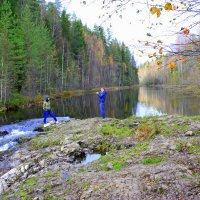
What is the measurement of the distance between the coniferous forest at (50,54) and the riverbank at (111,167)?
9.54ft

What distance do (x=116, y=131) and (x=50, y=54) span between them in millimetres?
35929

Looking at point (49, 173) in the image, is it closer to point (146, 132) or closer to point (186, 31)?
point (146, 132)

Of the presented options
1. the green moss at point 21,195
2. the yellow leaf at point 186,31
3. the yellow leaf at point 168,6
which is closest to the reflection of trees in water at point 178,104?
the green moss at point 21,195

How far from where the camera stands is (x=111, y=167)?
679 centimetres

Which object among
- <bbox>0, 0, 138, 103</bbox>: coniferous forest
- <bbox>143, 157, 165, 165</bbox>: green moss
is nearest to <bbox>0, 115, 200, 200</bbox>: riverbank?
<bbox>143, 157, 165, 165</bbox>: green moss

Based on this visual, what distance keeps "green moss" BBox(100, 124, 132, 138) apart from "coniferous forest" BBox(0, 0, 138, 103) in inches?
183

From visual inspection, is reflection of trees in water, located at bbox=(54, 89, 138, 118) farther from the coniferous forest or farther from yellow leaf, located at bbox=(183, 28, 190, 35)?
yellow leaf, located at bbox=(183, 28, 190, 35)

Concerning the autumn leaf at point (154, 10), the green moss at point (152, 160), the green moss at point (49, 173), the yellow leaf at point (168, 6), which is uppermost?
the yellow leaf at point (168, 6)

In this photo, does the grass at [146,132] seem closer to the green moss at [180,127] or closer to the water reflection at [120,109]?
the green moss at [180,127]

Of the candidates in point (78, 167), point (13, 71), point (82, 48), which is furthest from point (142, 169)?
point (82, 48)

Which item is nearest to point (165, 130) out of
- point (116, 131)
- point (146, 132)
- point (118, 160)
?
point (146, 132)

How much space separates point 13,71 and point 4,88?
3641 millimetres

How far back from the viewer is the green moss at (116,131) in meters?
11.3

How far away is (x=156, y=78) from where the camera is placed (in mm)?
118250
